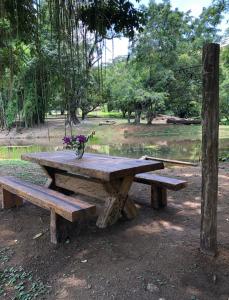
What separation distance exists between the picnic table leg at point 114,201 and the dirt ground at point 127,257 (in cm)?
9

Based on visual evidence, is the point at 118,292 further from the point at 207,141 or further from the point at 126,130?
the point at 126,130

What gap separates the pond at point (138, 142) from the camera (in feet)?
34.5

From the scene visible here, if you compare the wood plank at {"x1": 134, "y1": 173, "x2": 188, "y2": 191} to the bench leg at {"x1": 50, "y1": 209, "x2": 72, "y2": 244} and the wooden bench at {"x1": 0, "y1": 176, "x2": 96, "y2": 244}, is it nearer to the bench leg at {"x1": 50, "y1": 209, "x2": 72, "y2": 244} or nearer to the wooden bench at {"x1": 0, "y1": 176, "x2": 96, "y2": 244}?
the wooden bench at {"x1": 0, "y1": 176, "x2": 96, "y2": 244}

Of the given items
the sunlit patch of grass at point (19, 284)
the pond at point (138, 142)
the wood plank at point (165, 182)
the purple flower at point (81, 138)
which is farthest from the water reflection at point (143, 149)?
the sunlit patch of grass at point (19, 284)

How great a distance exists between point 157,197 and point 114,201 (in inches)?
25.0

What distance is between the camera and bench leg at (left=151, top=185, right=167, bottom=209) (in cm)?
313

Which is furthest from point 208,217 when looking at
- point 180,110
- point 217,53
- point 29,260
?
point 180,110

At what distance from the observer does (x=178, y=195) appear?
3684 mm

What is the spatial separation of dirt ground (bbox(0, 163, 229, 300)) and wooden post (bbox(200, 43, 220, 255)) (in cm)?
24

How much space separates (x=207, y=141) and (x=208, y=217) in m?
0.56

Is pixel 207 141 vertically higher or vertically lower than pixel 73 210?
higher

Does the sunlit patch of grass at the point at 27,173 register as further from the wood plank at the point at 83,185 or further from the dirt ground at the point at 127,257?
the dirt ground at the point at 127,257

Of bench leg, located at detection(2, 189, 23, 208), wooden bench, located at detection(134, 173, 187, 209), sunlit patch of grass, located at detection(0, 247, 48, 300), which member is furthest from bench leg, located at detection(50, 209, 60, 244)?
wooden bench, located at detection(134, 173, 187, 209)

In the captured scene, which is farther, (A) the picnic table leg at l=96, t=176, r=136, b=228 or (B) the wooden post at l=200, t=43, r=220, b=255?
(A) the picnic table leg at l=96, t=176, r=136, b=228
